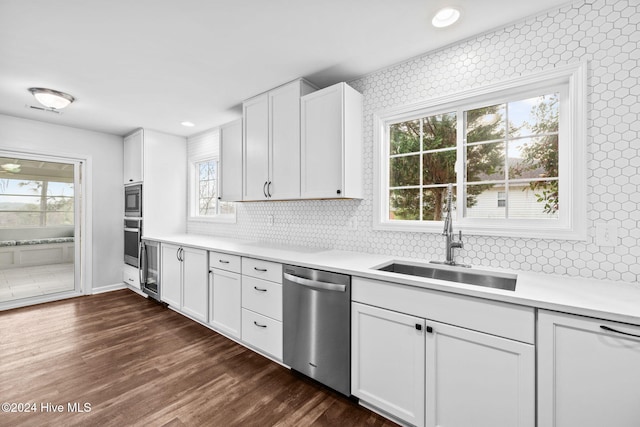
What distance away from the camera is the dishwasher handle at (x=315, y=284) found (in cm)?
185

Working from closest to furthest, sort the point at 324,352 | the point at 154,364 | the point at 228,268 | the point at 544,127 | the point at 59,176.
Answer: the point at 544,127, the point at 324,352, the point at 154,364, the point at 228,268, the point at 59,176

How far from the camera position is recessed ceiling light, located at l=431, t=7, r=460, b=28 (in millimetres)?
1699

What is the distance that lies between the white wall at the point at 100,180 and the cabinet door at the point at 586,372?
522cm

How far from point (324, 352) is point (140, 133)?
13.0 ft

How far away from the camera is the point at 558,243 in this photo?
1.67 metres

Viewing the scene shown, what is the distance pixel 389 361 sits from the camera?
1.66 metres

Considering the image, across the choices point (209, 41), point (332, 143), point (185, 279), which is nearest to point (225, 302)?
point (185, 279)

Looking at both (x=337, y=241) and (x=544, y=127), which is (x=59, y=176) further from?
(x=544, y=127)

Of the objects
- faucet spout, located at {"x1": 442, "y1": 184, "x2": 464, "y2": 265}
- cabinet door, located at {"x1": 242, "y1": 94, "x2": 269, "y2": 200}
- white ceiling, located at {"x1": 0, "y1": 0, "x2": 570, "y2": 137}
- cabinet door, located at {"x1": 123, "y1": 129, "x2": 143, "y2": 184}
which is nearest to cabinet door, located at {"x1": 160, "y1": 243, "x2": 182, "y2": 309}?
cabinet door, located at {"x1": 242, "y1": 94, "x2": 269, "y2": 200}

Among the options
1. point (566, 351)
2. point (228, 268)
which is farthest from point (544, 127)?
point (228, 268)

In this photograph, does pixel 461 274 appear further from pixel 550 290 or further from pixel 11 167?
pixel 11 167

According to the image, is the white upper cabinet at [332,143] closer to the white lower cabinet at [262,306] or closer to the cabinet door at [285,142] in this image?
the cabinet door at [285,142]

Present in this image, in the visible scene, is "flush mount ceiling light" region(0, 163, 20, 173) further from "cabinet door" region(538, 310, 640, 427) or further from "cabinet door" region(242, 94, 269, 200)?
"cabinet door" region(538, 310, 640, 427)

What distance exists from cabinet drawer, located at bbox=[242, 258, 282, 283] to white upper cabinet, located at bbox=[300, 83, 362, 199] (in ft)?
2.22
